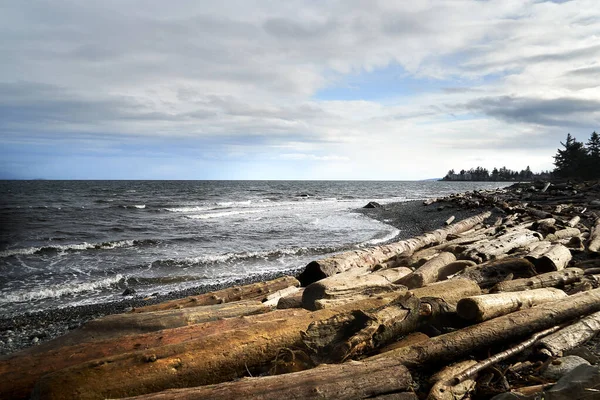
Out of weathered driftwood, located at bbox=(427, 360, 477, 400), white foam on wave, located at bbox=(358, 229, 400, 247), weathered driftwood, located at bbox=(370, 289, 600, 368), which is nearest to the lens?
weathered driftwood, located at bbox=(427, 360, 477, 400)

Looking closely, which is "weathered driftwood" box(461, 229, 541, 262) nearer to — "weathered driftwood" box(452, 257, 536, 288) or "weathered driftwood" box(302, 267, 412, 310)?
"weathered driftwood" box(452, 257, 536, 288)

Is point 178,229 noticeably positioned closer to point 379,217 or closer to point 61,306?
point 61,306

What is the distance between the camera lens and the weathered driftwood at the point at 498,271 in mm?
6086

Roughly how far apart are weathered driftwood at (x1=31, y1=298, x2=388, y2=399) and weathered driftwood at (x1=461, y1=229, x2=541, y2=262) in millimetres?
5266

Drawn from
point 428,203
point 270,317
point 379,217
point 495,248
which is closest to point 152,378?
point 270,317

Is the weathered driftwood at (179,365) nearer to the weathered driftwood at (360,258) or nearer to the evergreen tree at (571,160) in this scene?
the weathered driftwood at (360,258)

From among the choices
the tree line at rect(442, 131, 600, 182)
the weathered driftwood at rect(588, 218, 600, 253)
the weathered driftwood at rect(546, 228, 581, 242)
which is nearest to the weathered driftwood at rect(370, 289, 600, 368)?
the weathered driftwood at rect(588, 218, 600, 253)

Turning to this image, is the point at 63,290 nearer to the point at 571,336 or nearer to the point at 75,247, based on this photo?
the point at 75,247

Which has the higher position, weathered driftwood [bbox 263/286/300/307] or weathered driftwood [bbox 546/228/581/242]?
weathered driftwood [bbox 546/228/581/242]

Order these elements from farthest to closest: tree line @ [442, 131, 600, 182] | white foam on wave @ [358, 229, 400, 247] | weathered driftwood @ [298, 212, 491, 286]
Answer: tree line @ [442, 131, 600, 182], white foam on wave @ [358, 229, 400, 247], weathered driftwood @ [298, 212, 491, 286]

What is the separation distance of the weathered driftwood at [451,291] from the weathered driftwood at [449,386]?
1.20 m

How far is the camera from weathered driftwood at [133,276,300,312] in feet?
20.5

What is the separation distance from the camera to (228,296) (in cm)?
659

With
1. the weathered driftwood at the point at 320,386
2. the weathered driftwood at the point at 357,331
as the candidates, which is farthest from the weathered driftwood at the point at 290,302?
the weathered driftwood at the point at 320,386
